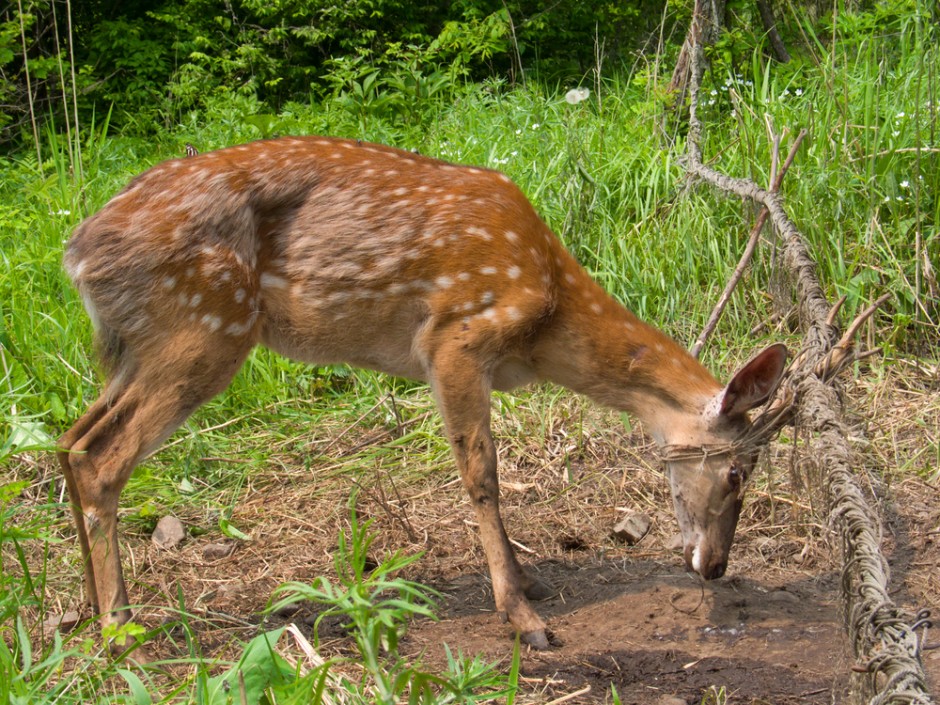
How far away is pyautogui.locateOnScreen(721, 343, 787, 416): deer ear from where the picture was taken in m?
4.06

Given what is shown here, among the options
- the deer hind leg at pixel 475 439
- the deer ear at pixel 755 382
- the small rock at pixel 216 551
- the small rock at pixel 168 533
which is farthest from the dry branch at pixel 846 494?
the small rock at pixel 168 533

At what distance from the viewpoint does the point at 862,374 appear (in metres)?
5.81

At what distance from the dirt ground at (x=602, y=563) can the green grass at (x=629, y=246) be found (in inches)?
8.5

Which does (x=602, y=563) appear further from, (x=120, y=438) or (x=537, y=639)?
(x=120, y=438)

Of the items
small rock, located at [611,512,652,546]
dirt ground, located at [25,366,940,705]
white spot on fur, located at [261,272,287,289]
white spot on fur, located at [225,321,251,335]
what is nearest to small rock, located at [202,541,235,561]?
dirt ground, located at [25,366,940,705]

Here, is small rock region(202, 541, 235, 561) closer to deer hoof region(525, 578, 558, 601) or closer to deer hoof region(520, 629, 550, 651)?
deer hoof region(525, 578, 558, 601)

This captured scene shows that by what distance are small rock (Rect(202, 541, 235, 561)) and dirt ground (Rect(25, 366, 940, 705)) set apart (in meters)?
0.03

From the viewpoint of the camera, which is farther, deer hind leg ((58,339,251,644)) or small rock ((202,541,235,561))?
small rock ((202,541,235,561))

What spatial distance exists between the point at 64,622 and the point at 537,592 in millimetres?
1828

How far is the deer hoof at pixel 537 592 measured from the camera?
15.1ft

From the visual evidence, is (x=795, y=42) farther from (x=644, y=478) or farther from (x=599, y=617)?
(x=599, y=617)

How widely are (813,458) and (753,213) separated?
8.64 feet

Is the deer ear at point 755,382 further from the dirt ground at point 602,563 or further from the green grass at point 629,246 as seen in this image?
the green grass at point 629,246

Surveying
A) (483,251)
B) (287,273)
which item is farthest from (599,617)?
(287,273)
